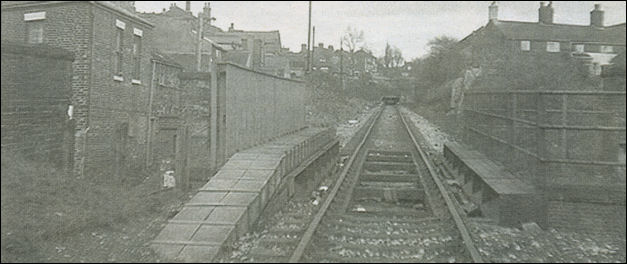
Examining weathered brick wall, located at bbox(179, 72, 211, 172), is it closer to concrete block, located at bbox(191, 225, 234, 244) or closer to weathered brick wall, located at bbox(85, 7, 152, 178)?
weathered brick wall, located at bbox(85, 7, 152, 178)

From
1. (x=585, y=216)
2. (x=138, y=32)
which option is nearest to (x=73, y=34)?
(x=138, y=32)

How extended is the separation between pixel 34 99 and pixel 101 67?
4703 mm

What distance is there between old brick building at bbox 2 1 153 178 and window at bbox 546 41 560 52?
4543 mm

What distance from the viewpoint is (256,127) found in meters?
9.99

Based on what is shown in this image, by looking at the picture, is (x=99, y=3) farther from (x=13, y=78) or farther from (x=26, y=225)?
(x=26, y=225)

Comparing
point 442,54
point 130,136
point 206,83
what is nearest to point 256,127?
point 206,83

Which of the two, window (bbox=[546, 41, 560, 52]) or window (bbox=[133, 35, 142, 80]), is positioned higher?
window (bbox=[133, 35, 142, 80])

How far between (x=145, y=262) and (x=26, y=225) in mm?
1644

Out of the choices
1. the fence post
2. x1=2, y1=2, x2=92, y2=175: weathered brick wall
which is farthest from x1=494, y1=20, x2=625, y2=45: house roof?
x1=2, y1=2, x2=92, y2=175: weathered brick wall

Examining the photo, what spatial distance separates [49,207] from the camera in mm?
6344

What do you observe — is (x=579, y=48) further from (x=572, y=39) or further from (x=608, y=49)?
(x=608, y=49)

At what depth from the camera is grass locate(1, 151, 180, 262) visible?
4.59 meters

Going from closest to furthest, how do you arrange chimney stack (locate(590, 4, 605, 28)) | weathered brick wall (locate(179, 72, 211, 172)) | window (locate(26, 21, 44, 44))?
1. chimney stack (locate(590, 4, 605, 28))
2. window (locate(26, 21, 44, 44))
3. weathered brick wall (locate(179, 72, 211, 172))

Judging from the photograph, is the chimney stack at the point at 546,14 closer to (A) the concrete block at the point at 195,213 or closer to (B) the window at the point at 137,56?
(A) the concrete block at the point at 195,213
